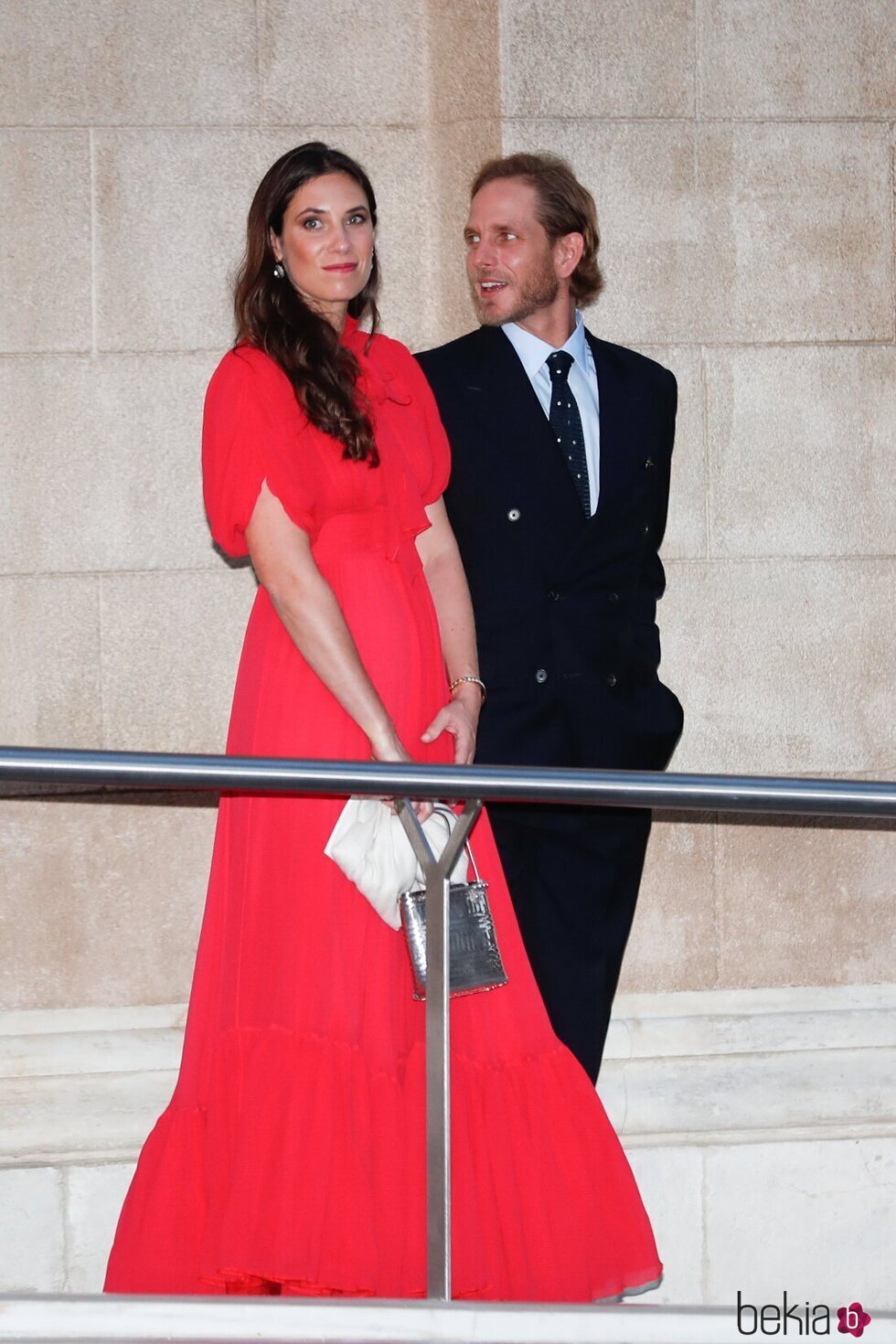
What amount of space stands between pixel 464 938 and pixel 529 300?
5.08 ft

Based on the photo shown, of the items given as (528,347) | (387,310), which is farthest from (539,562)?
(387,310)

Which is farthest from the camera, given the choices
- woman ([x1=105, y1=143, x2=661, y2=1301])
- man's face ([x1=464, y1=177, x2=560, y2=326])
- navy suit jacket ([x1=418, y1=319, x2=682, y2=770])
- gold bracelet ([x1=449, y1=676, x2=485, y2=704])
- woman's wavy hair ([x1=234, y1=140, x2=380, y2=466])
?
man's face ([x1=464, y1=177, x2=560, y2=326])

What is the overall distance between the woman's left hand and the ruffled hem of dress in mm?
576

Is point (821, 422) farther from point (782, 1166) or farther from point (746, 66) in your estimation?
point (782, 1166)

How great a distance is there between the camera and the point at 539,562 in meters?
3.79

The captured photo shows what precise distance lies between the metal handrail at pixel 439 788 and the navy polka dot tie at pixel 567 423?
4.47ft

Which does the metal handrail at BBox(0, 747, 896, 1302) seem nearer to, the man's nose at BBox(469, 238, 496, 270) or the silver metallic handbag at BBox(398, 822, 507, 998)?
the silver metallic handbag at BBox(398, 822, 507, 998)

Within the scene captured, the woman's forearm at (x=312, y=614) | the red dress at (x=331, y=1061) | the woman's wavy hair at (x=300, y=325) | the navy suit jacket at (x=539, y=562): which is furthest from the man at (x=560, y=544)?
the woman's forearm at (x=312, y=614)

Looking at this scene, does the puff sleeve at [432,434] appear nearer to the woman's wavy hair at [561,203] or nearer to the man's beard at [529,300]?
the man's beard at [529,300]

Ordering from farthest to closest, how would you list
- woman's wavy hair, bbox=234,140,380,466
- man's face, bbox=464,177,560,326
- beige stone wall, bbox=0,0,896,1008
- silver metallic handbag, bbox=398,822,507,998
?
1. beige stone wall, bbox=0,0,896,1008
2. man's face, bbox=464,177,560,326
3. woman's wavy hair, bbox=234,140,380,466
4. silver metallic handbag, bbox=398,822,507,998

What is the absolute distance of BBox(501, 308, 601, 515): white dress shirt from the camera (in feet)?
12.8

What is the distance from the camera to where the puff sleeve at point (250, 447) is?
10.6 feet

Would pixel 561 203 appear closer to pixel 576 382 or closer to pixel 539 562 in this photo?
pixel 576 382

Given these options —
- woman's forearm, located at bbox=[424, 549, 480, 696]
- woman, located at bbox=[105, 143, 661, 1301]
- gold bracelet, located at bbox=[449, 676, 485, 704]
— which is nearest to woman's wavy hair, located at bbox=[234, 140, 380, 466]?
woman, located at bbox=[105, 143, 661, 1301]
